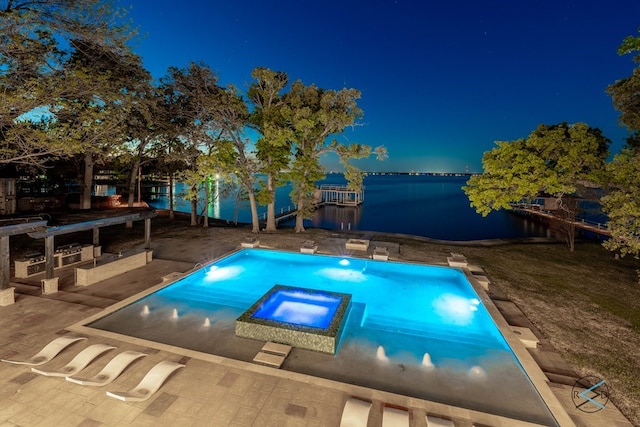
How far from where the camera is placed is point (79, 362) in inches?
180

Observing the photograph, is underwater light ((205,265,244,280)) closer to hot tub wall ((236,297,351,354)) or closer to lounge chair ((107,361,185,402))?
hot tub wall ((236,297,351,354))

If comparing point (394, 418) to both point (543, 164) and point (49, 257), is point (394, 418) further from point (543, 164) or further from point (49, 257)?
point (543, 164)

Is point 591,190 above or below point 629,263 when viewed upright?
above

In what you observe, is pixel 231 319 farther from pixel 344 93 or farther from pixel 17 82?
pixel 344 93

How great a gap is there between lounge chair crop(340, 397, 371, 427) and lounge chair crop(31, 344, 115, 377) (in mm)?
4037

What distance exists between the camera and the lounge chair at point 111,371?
419 cm

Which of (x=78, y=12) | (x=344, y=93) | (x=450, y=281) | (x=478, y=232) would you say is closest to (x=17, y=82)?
(x=78, y=12)

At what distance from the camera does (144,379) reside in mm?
4238

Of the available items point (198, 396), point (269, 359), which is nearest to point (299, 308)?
point (269, 359)

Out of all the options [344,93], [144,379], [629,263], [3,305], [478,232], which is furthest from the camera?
[478,232]

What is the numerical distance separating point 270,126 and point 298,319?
36.4 ft

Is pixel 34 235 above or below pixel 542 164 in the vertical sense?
below

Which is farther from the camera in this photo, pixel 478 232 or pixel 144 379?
pixel 478 232

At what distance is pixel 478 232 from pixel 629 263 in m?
23.1
